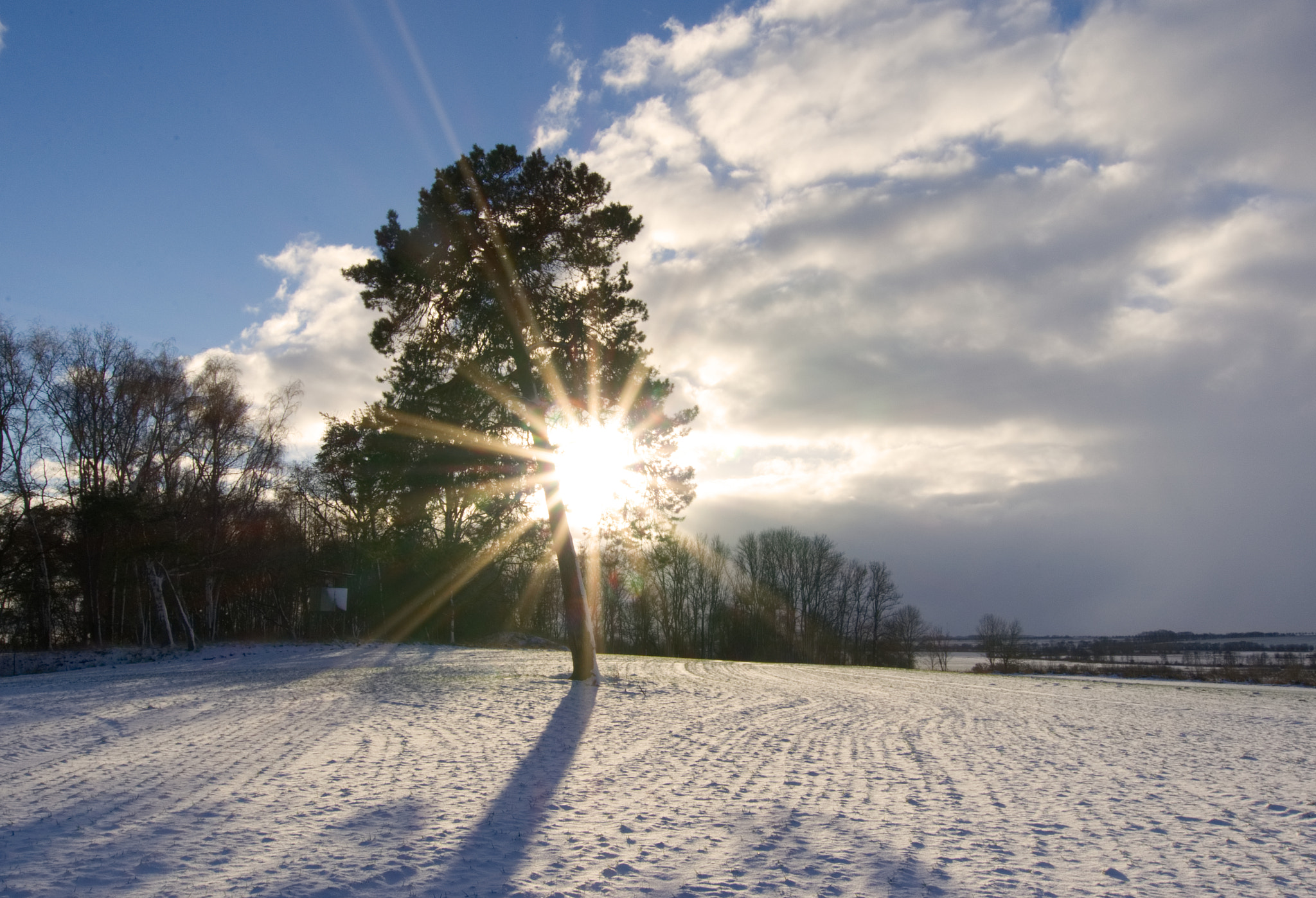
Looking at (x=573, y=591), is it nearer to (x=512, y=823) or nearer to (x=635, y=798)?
(x=635, y=798)

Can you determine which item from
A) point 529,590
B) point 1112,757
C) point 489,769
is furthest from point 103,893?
point 529,590

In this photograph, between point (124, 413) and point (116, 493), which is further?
point (124, 413)

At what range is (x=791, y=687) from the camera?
18.8 metres

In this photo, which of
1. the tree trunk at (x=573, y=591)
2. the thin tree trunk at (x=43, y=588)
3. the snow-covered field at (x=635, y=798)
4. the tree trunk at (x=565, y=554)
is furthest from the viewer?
the thin tree trunk at (x=43, y=588)

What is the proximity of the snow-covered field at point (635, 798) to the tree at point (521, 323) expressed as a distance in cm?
492

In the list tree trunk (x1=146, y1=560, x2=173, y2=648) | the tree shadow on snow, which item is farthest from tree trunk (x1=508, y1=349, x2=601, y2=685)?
tree trunk (x1=146, y1=560, x2=173, y2=648)

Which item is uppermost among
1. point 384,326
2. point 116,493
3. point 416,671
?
point 384,326

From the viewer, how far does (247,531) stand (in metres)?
36.2

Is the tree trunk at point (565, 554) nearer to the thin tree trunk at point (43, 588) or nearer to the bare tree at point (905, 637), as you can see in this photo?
the thin tree trunk at point (43, 588)

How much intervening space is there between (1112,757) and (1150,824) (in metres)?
3.67

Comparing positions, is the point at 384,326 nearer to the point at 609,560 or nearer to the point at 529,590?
the point at 609,560

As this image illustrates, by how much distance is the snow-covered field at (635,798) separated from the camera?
5367 mm

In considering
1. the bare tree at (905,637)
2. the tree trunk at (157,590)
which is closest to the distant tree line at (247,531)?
the tree trunk at (157,590)

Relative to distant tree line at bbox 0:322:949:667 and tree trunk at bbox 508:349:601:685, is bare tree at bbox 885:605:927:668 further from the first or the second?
tree trunk at bbox 508:349:601:685
